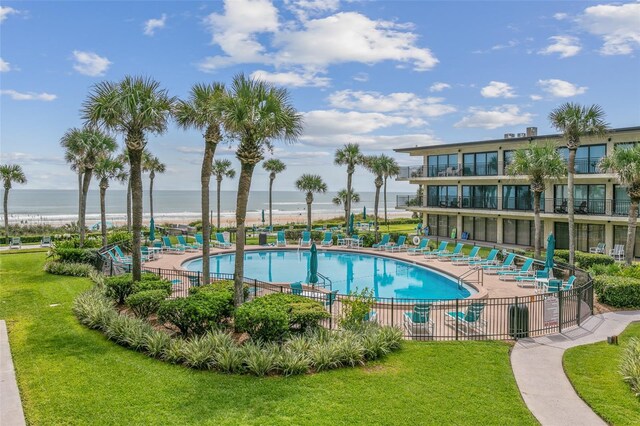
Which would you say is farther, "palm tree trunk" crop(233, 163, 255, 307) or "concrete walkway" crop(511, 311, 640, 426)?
"palm tree trunk" crop(233, 163, 255, 307)

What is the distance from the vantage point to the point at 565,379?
32.1ft

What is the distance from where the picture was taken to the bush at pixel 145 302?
13031 mm

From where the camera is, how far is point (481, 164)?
1422 inches

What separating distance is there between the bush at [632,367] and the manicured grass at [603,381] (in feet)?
0.44

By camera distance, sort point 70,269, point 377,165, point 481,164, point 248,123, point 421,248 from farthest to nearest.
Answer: point 377,165, point 481,164, point 421,248, point 70,269, point 248,123

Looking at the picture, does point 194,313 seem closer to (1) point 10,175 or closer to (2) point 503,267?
(2) point 503,267

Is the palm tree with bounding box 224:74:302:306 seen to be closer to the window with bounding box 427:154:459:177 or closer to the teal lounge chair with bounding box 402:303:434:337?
the teal lounge chair with bounding box 402:303:434:337

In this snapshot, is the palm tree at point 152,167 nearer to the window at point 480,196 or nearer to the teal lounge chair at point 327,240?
the teal lounge chair at point 327,240

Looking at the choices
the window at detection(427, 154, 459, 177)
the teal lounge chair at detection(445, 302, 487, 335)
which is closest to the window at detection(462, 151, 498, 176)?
the window at detection(427, 154, 459, 177)

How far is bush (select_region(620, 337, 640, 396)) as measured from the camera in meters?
9.07

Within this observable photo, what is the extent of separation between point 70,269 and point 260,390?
16.5m

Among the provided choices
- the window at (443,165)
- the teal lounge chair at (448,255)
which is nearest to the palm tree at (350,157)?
the window at (443,165)

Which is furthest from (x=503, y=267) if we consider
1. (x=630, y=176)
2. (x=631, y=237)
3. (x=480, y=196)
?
(x=480, y=196)

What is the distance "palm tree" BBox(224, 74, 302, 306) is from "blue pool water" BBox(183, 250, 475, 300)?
975 cm
